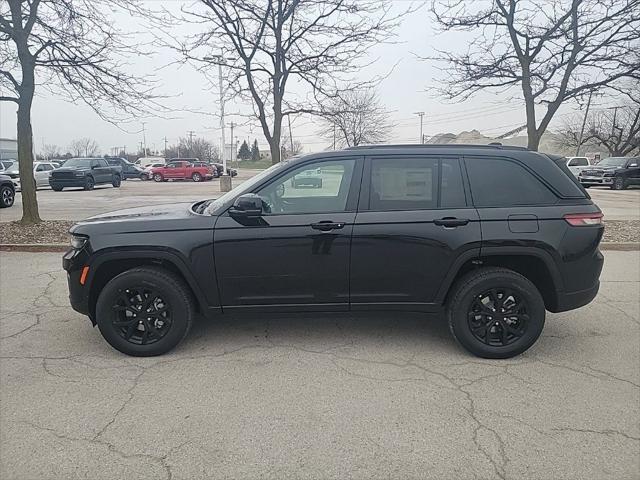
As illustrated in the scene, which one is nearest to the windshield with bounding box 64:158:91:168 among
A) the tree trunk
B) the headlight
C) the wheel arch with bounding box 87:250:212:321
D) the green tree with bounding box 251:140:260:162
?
the tree trunk

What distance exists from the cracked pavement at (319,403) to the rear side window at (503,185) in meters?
1.30

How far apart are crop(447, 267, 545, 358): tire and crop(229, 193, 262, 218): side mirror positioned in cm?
177

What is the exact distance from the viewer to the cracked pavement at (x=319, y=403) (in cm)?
237

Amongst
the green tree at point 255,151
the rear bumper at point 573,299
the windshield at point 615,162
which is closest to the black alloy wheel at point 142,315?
the rear bumper at point 573,299

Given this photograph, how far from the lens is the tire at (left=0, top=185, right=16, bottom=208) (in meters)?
13.9

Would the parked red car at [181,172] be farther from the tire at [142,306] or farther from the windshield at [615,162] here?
the tire at [142,306]

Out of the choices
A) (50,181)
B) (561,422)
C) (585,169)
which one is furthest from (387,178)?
(585,169)

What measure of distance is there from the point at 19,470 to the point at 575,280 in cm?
400

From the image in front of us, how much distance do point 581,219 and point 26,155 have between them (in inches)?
385

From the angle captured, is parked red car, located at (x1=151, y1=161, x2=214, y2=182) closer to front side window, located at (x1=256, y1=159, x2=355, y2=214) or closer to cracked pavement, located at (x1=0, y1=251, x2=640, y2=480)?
cracked pavement, located at (x1=0, y1=251, x2=640, y2=480)

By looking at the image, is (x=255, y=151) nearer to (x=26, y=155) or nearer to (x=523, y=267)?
(x=26, y=155)

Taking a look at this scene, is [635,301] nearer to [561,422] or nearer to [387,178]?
[561,422]

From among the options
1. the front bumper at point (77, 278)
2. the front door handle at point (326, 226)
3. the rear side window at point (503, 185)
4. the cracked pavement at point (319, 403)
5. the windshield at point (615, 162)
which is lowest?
the cracked pavement at point (319, 403)

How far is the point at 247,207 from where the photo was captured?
344 cm
